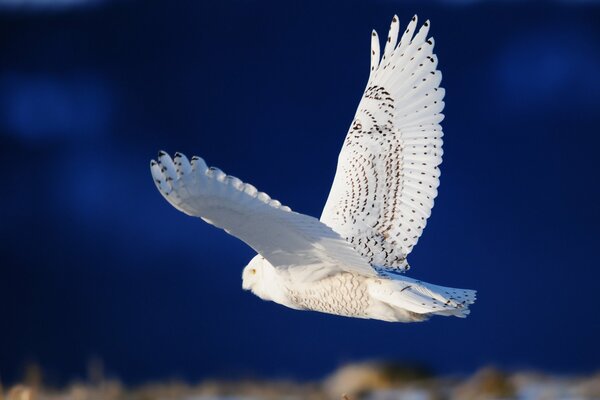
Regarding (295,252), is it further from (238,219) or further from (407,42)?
(407,42)

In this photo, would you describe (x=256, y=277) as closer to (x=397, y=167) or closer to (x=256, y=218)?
(x=397, y=167)

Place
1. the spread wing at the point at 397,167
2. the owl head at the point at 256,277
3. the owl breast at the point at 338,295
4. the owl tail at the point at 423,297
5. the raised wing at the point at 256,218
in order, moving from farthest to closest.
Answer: the spread wing at the point at 397,167 < the owl head at the point at 256,277 < the owl breast at the point at 338,295 < the owl tail at the point at 423,297 < the raised wing at the point at 256,218

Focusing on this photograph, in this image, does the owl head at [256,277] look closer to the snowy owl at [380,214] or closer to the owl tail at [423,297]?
the snowy owl at [380,214]

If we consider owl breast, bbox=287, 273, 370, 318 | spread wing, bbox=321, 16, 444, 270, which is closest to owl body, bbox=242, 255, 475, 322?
owl breast, bbox=287, 273, 370, 318

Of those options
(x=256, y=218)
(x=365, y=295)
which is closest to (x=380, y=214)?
(x=365, y=295)

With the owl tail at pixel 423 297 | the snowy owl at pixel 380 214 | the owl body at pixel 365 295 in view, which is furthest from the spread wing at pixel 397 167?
the owl tail at pixel 423 297

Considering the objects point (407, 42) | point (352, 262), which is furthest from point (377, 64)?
point (352, 262)

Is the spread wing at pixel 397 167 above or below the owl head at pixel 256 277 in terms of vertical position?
above
